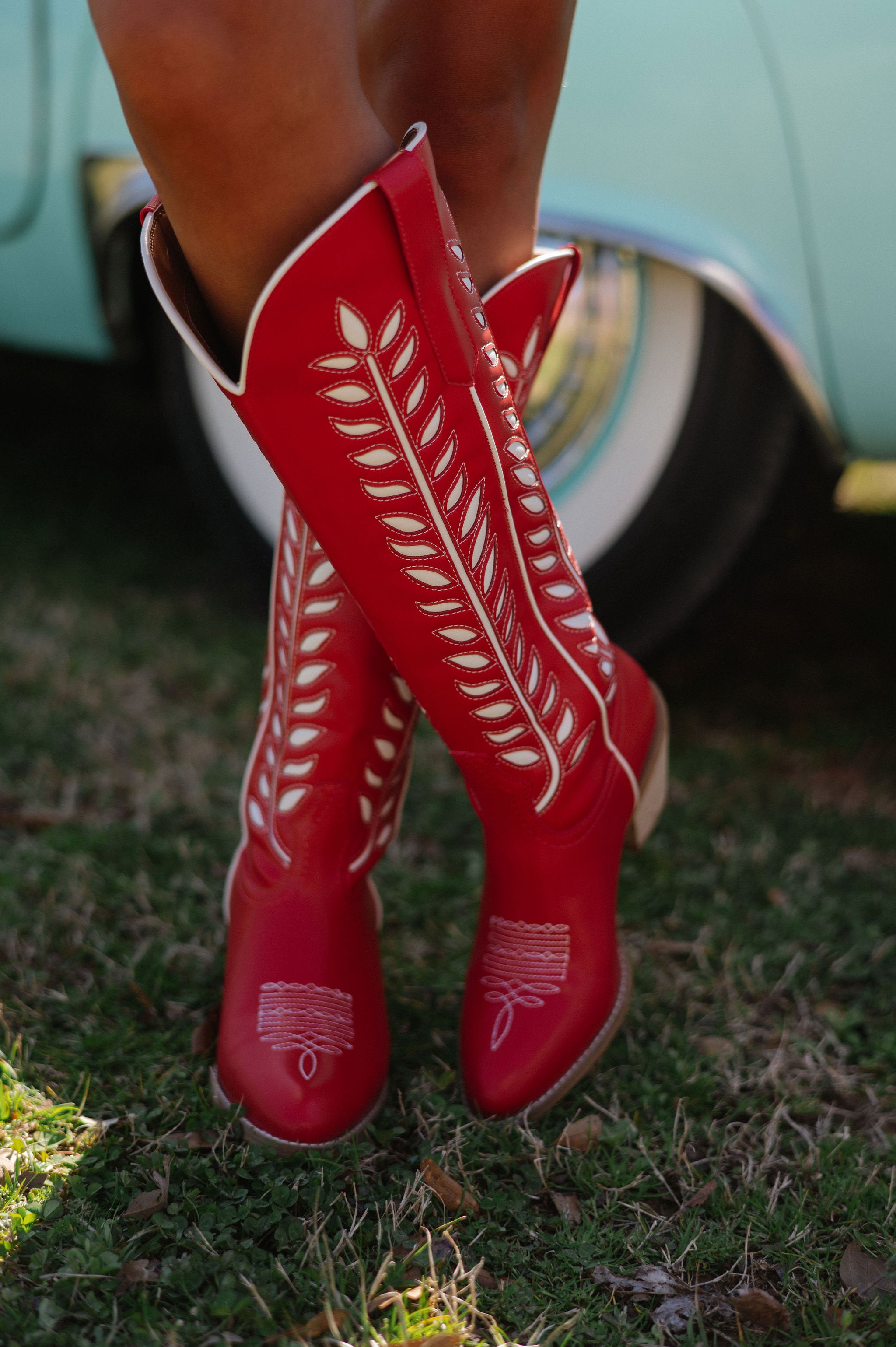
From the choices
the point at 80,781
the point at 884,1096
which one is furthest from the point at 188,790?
the point at 884,1096

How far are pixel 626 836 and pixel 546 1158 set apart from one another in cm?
32

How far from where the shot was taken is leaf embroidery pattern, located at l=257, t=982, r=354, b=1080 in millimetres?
967

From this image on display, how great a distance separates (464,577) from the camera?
89cm

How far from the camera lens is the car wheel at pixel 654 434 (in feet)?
5.16

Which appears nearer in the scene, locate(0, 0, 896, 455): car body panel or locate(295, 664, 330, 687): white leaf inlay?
locate(295, 664, 330, 687): white leaf inlay

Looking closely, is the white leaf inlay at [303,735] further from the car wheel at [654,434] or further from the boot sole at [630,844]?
the car wheel at [654,434]

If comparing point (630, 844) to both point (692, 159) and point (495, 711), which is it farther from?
point (692, 159)

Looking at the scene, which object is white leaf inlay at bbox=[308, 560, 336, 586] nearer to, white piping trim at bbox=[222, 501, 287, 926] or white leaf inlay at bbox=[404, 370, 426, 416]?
white piping trim at bbox=[222, 501, 287, 926]

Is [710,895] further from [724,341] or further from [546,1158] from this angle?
[724,341]

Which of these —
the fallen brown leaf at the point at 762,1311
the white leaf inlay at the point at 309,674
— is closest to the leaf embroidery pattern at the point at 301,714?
the white leaf inlay at the point at 309,674

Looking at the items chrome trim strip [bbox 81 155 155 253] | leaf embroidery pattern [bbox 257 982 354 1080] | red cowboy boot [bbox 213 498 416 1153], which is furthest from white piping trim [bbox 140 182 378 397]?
chrome trim strip [bbox 81 155 155 253]

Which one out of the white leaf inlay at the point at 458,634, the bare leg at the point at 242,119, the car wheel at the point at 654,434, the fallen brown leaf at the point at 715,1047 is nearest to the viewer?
the bare leg at the point at 242,119

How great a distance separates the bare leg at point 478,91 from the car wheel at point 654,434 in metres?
0.59

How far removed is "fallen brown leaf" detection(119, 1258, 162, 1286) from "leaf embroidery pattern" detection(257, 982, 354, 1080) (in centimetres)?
18
